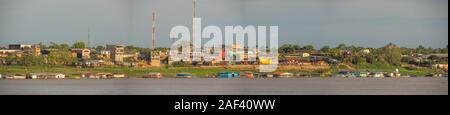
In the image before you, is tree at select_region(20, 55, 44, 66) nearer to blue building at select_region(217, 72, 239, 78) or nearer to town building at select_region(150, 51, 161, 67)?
town building at select_region(150, 51, 161, 67)

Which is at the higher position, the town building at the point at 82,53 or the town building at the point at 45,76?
the town building at the point at 82,53

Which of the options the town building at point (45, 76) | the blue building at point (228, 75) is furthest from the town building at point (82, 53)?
the blue building at point (228, 75)

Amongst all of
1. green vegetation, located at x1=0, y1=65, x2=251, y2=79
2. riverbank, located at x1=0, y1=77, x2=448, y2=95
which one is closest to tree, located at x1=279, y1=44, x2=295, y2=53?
green vegetation, located at x1=0, y1=65, x2=251, y2=79

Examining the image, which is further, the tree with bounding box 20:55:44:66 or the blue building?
the tree with bounding box 20:55:44:66

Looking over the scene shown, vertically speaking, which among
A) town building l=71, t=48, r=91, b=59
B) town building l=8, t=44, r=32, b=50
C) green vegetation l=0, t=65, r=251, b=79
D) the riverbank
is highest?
town building l=8, t=44, r=32, b=50

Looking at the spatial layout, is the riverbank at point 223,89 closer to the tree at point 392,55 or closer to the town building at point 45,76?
the town building at point 45,76

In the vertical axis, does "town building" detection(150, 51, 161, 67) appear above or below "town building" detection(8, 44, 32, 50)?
below

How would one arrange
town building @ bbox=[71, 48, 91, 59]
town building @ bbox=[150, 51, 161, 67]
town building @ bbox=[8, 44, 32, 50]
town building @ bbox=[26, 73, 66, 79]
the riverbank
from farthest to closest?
town building @ bbox=[8, 44, 32, 50] → town building @ bbox=[71, 48, 91, 59] → town building @ bbox=[150, 51, 161, 67] → town building @ bbox=[26, 73, 66, 79] → the riverbank

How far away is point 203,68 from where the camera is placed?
29000mm

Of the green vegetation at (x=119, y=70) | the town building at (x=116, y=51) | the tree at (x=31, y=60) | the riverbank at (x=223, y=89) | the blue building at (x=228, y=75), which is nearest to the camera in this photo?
the riverbank at (x=223, y=89)
